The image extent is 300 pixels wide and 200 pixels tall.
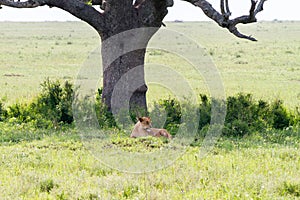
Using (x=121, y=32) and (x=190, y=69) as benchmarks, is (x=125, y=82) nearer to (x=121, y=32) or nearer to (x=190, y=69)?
(x=121, y=32)

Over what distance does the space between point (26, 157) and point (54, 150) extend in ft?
2.28

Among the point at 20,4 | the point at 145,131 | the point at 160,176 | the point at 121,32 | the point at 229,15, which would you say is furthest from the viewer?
the point at 20,4

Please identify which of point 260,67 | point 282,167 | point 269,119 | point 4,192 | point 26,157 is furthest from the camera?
point 260,67

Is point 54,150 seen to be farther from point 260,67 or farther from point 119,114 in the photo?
point 260,67

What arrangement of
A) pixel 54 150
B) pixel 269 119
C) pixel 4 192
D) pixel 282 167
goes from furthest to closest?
pixel 269 119
pixel 54 150
pixel 282 167
pixel 4 192

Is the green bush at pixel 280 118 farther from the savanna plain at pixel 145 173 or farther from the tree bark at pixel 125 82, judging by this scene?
the tree bark at pixel 125 82

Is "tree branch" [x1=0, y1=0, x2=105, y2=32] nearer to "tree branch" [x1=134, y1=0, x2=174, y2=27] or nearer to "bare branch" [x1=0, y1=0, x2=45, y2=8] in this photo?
"bare branch" [x1=0, y1=0, x2=45, y2=8]

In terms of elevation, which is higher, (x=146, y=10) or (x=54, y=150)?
(x=146, y=10)

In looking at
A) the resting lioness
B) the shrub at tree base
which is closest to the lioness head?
the resting lioness

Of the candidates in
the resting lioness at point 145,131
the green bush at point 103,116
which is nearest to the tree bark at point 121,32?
the green bush at point 103,116

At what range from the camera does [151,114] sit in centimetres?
1244

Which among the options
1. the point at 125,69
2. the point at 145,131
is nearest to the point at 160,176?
the point at 145,131

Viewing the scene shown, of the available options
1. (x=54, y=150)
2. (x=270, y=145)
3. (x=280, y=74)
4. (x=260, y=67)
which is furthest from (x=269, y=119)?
(x=260, y=67)

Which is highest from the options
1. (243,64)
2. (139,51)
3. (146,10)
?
(146,10)
